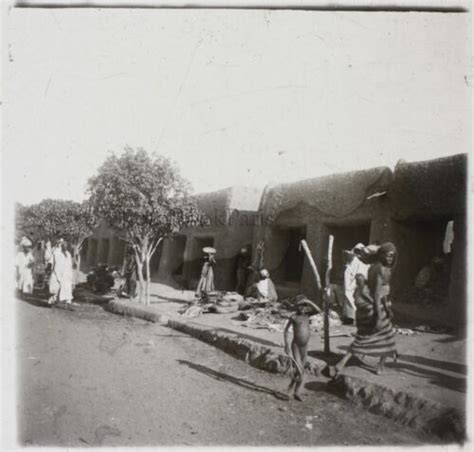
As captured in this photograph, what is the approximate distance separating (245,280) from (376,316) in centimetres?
869

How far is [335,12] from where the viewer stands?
178 inches

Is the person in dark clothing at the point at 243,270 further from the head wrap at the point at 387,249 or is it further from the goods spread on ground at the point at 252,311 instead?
the head wrap at the point at 387,249

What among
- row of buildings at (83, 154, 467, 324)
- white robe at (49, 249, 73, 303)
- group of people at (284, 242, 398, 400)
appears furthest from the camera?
white robe at (49, 249, 73, 303)

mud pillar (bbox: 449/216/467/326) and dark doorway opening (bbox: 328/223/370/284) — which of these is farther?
dark doorway opening (bbox: 328/223/370/284)

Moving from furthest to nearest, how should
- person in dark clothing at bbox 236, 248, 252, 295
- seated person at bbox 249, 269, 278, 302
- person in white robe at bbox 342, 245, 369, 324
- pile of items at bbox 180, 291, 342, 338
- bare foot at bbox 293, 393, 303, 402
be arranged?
person in dark clothing at bbox 236, 248, 252, 295
seated person at bbox 249, 269, 278, 302
person in white robe at bbox 342, 245, 369, 324
pile of items at bbox 180, 291, 342, 338
bare foot at bbox 293, 393, 303, 402

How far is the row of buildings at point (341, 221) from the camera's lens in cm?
794

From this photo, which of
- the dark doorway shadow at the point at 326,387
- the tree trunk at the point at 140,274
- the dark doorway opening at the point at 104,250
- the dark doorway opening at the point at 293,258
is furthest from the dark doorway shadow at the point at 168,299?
the dark doorway opening at the point at 104,250

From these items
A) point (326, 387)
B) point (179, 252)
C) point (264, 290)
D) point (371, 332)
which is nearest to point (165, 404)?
point (326, 387)

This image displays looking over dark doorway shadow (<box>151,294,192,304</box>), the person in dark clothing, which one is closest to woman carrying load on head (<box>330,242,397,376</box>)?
dark doorway shadow (<box>151,294,192,304</box>)

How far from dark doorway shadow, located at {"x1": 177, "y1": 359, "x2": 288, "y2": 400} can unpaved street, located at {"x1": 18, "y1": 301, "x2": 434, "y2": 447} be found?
0.04 ft

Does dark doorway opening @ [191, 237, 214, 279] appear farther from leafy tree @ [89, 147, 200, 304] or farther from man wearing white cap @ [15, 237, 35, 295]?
man wearing white cap @ [15, 237, 35, 295]

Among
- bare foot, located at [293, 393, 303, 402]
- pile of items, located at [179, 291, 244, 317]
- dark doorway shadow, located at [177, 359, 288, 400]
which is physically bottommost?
dark doorway shadow, located at [177, 359, 288, 400]

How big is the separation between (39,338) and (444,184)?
24.9ft

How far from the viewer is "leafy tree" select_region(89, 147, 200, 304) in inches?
413
